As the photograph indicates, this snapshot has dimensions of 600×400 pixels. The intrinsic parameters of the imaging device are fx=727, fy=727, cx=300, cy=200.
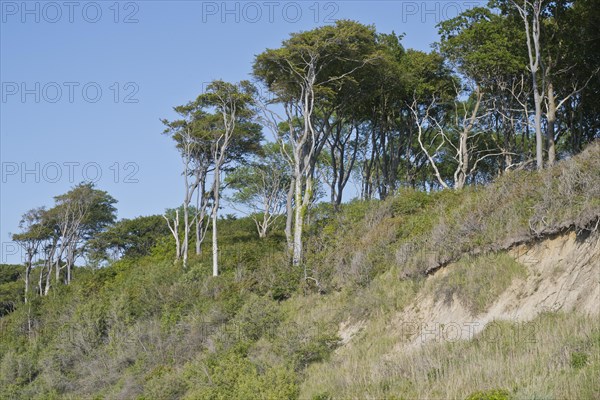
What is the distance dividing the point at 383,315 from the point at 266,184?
1419 inches

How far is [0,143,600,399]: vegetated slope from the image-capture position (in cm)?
1355

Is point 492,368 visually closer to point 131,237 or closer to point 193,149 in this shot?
point 193,149

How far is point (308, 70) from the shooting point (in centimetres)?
3011

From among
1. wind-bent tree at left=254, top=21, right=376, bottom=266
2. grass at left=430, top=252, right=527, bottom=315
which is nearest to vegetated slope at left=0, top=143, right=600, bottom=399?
grass at left=430, top=252, right=527, bottom=315

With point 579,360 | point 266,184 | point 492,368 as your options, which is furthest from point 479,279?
point 266,184

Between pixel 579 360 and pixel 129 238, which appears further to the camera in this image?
pixel 129 238

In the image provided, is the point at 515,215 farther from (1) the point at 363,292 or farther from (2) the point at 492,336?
(1) the point at 363,292

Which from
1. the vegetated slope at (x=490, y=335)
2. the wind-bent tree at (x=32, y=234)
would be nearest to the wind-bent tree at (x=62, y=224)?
the wind-bent tree at (x=32, y=234)

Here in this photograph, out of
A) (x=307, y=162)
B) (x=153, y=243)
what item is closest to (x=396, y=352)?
(x=307, y=162)

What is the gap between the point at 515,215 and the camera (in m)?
17.7

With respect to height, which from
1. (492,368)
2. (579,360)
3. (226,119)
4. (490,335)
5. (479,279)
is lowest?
(492,368)

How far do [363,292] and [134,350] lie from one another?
9260 millimetres

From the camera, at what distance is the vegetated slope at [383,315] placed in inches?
534

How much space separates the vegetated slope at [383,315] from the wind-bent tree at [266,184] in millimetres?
21383
